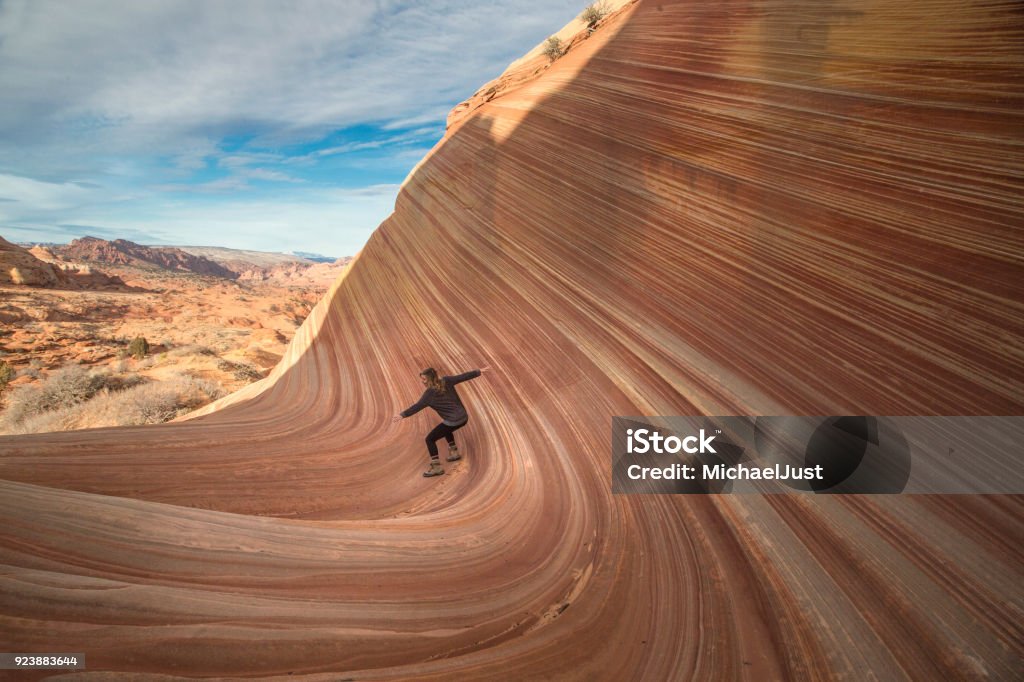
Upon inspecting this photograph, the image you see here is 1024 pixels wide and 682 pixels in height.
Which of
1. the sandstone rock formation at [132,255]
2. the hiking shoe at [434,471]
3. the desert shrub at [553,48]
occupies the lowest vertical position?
the hiking shoe at [434,471]

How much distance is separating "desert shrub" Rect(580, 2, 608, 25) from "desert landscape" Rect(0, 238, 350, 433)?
11.7 m

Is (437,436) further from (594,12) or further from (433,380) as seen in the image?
(594,12)

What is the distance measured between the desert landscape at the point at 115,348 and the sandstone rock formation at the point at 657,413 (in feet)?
20.9

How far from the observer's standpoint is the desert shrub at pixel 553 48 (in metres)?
8.40

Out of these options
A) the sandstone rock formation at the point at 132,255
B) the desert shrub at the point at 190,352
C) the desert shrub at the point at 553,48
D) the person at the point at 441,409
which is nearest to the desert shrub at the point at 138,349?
the desert shrub at the point at 190,352

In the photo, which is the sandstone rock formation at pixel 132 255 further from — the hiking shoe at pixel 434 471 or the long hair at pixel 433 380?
the hiking shoe at pixel 434 471

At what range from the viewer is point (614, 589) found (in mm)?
2477

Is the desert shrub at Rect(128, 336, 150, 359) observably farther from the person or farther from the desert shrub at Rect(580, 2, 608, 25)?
the desert shrub at Rect(580, 2, 608, 25)

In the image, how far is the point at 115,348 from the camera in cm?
1633

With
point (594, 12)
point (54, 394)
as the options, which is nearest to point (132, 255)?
point (54, 394)

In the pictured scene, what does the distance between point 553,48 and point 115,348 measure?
19133mm

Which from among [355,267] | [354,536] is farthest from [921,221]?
[355,267]

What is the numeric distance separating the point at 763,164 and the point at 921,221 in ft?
4.67

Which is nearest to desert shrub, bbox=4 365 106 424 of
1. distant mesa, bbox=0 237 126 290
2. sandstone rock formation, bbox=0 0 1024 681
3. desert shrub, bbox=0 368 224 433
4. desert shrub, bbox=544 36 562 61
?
desert shrub, bbox=0 368 224 433
